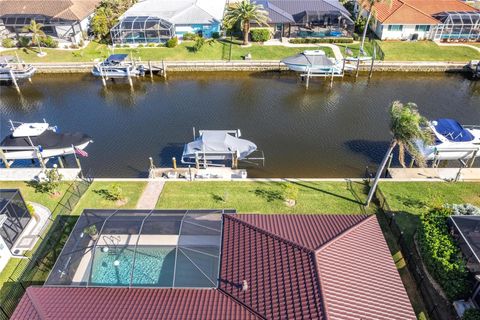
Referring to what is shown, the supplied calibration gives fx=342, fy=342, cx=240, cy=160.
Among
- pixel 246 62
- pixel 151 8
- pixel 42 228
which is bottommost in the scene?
pixel 42 228

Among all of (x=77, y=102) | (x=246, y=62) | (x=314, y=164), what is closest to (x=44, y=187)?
(x=77, y=102)

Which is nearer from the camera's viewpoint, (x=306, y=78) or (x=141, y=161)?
(x=141, y=161)

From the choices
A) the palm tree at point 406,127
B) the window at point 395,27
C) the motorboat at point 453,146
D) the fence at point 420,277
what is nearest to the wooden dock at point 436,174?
the motorboat at point 453,146

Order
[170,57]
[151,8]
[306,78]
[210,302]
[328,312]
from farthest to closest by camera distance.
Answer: [151,8] → [170,57] → [306,78] → [210,302] → [328,312]

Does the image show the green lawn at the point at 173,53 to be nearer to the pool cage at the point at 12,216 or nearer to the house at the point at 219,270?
the pool cage at the point at 12,216

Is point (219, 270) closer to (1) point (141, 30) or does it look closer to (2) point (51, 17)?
(1) point (141, 30)

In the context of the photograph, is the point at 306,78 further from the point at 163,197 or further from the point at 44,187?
the point at 44,187

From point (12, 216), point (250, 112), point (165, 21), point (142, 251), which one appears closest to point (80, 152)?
point (12, 216)
